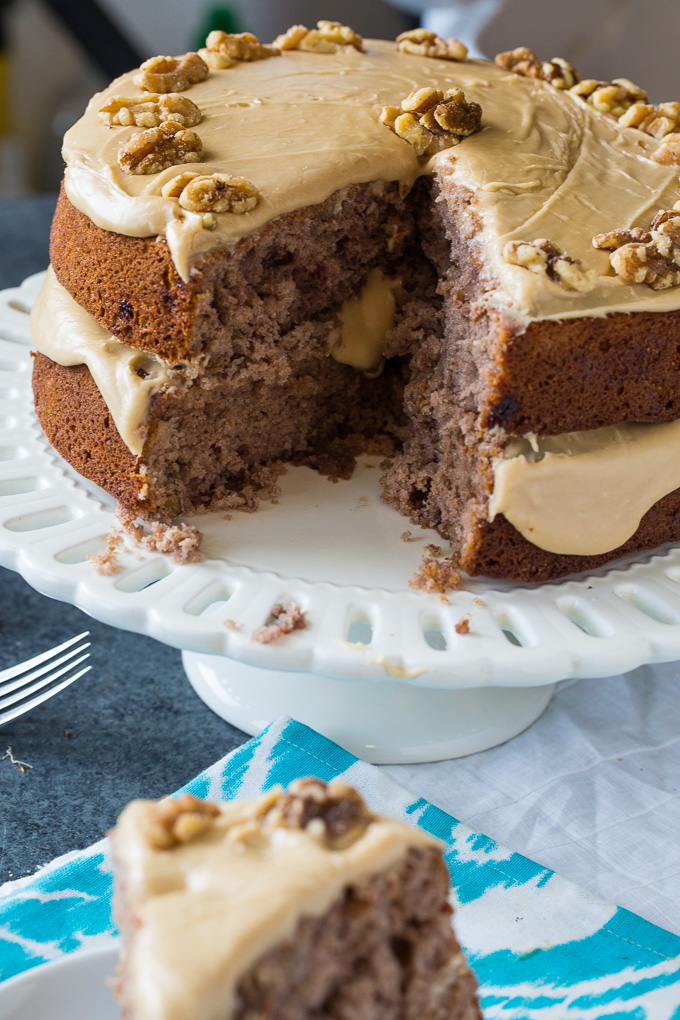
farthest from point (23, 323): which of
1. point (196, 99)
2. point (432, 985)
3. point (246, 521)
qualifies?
point (432, 985)

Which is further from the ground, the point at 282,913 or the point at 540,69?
the point at 282,913

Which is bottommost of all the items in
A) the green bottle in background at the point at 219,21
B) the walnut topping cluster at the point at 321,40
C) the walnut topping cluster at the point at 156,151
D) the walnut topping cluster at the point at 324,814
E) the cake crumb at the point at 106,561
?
the green bottle in background at the point at 219,21

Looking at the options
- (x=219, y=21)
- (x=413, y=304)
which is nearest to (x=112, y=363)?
(x=413, y=304)

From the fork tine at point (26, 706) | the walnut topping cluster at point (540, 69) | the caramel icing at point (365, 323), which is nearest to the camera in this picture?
the fork tine at point (26, 706)

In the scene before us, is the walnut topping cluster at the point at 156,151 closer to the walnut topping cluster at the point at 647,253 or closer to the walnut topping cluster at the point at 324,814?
the walnut topping cluster at the point at 647,253

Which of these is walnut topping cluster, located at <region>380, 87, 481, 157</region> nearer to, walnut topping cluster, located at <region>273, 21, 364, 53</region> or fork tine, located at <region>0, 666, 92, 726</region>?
walnut topping cluster, located at <region>273, 21, 364, 53</region>

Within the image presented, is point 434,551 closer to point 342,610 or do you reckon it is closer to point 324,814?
point 342,610

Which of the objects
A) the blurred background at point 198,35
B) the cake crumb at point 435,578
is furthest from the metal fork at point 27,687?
the blurred background at point 198,35

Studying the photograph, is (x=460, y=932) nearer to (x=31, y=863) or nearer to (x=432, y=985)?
(x=432, y=985)
